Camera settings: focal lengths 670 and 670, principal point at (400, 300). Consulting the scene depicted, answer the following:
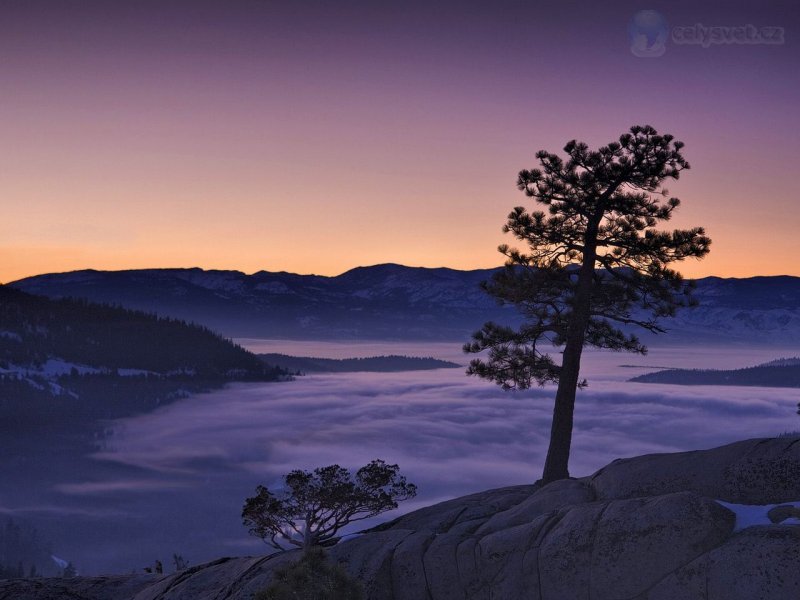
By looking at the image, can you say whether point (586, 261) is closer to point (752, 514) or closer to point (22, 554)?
point (752, 514)

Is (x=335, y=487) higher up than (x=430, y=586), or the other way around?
(x=430, y=586)

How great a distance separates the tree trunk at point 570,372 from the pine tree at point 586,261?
5 centimetres

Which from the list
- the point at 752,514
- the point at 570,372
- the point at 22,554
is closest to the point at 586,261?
the point at 570,372

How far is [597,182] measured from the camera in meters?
31.8

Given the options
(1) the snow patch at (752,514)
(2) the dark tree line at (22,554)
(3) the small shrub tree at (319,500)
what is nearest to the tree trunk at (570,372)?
(3) the small shrub tree at (319,500)

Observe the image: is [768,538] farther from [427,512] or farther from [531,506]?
[427,512]

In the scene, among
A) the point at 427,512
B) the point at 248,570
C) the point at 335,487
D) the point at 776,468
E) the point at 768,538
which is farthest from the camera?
the point at 335,487

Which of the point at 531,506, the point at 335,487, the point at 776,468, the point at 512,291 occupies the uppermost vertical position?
the point at 512,291

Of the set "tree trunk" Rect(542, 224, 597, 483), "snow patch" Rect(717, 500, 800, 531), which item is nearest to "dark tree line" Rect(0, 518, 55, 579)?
"tree trunk" Rect(542, 224, 597, 483)

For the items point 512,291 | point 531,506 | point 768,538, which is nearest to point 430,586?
point 531,506

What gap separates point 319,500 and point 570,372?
17.3m

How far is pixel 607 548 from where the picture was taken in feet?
48.8

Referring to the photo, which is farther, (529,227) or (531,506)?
(529,227)

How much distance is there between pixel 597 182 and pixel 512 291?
6.60m
